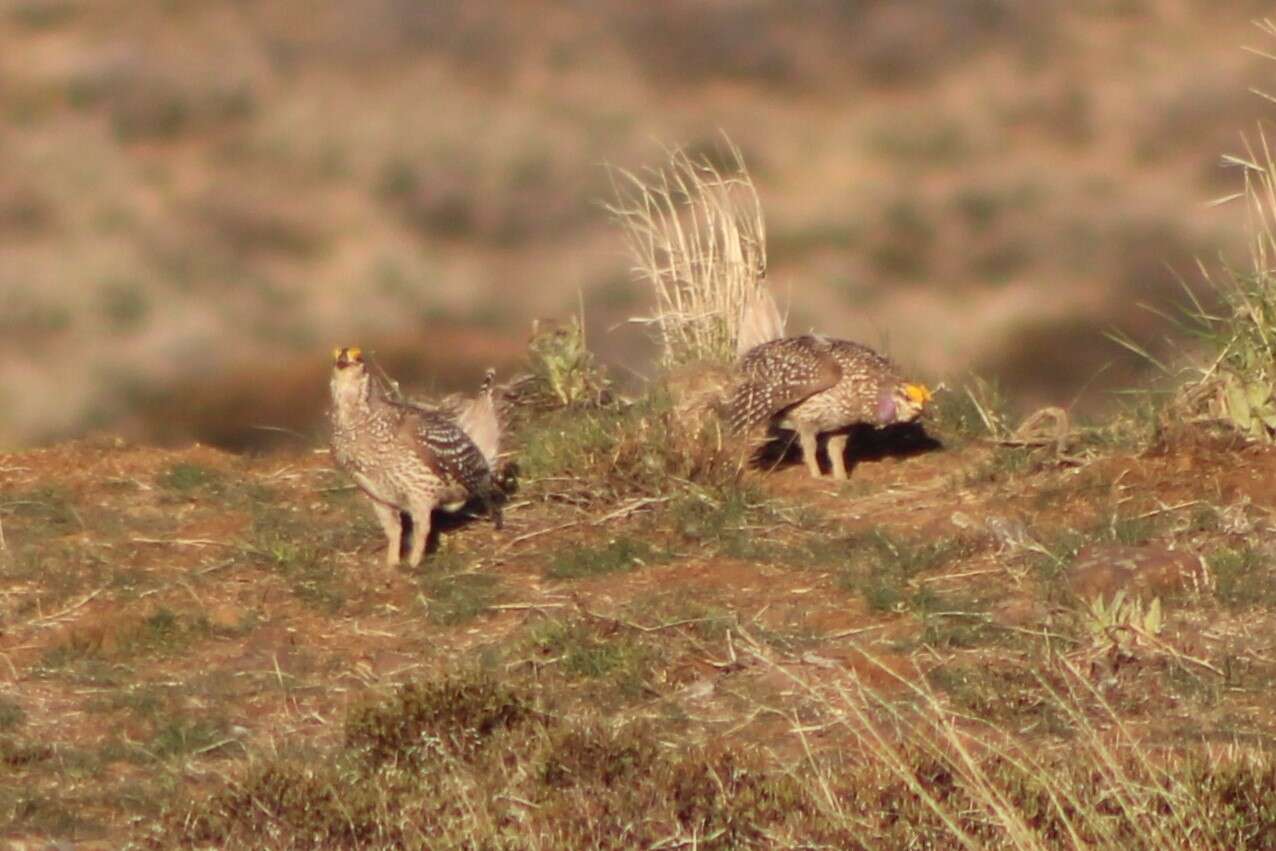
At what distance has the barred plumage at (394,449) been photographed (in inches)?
337

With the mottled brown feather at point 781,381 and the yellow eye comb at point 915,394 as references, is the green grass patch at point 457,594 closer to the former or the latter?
the mottled brown feather at point 781,381

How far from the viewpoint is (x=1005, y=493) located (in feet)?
30.7

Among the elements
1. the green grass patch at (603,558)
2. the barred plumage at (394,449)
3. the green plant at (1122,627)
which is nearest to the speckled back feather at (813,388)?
the green grass patch at (603,558)

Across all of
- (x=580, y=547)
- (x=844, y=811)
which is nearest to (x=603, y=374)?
(x=580, y=547)

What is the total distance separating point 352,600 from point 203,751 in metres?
1.73

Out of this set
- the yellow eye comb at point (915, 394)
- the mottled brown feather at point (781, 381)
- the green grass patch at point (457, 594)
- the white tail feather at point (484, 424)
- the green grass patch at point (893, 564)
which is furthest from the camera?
the yellow eye comb at point (915, 394)

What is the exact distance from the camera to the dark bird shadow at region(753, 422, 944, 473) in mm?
10195

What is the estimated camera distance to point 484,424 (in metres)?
9.34

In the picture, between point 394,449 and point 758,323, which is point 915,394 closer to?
point 758,323

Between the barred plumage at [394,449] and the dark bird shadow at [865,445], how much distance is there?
1952 millimetres

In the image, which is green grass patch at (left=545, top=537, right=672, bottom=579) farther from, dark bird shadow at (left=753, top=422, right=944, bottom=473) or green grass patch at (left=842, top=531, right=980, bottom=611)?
dark bird shadow at (left=753, top=422, right=944, bottom=473)

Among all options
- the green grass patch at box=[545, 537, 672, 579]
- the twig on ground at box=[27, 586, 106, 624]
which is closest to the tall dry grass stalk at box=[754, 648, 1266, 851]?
the green grass patch at box=[545, 537, 672, 579]

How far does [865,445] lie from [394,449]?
293 cm

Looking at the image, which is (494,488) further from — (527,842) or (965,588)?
(527,842)
